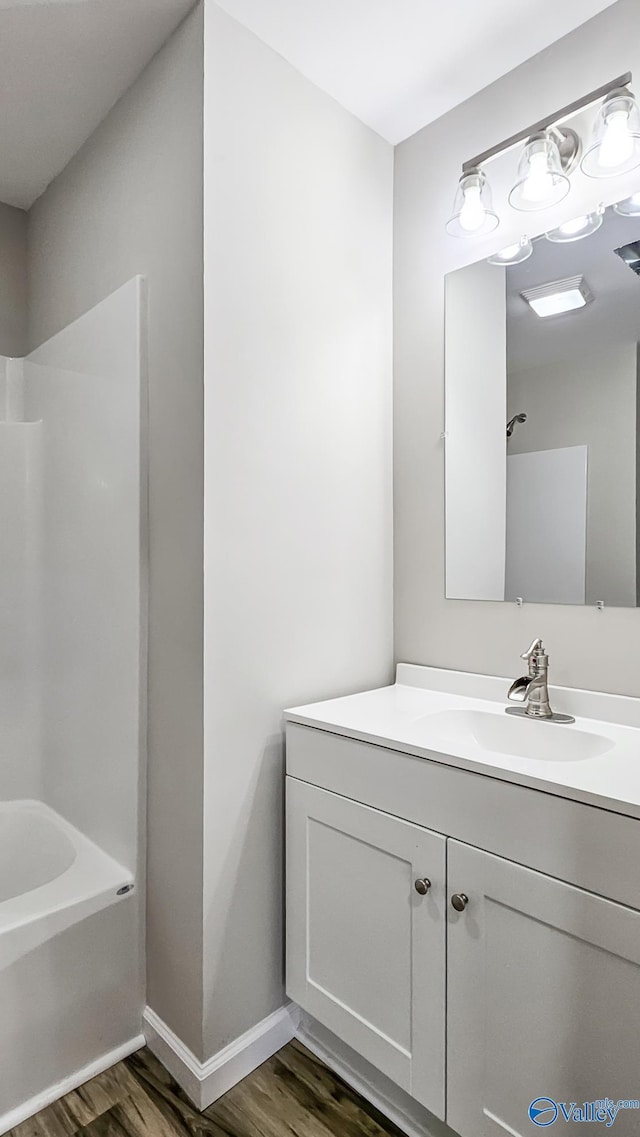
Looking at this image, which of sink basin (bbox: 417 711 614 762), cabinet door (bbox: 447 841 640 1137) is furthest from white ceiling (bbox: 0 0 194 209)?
cabinet door (bbox: 447 841 640 1137)

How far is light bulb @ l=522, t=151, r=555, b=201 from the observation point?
1458mm

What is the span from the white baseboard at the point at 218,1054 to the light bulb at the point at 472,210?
2.04 metres

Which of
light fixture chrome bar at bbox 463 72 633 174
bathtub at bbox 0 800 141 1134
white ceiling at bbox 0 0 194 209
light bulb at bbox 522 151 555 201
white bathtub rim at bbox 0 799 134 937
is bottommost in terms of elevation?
bathtub at bbox 0 800 141 1134

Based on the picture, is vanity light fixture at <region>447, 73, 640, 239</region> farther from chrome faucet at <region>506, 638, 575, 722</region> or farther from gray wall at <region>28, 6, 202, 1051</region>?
chrome faucet at <region>506, 638, 575, 722</region>

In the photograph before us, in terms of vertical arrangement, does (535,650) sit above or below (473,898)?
above

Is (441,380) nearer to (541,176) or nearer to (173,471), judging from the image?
(541,176)

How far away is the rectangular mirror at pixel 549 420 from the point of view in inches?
56.2

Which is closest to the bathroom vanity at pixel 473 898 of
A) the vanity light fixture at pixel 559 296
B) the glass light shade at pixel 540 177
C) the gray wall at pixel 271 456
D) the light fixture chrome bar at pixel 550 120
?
the gray wall at pixel 271 456

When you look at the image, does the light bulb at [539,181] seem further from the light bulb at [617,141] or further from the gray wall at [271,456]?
the gray wall at [271,456]

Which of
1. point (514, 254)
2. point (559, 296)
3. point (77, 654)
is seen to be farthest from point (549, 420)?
point (77, 654)

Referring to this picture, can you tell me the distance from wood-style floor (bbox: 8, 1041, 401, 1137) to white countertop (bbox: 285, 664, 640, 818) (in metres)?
0.82

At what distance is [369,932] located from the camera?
1.33m

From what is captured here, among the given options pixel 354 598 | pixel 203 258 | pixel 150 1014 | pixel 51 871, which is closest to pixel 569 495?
pixel 354 598

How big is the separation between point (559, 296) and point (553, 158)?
30 centimetres
